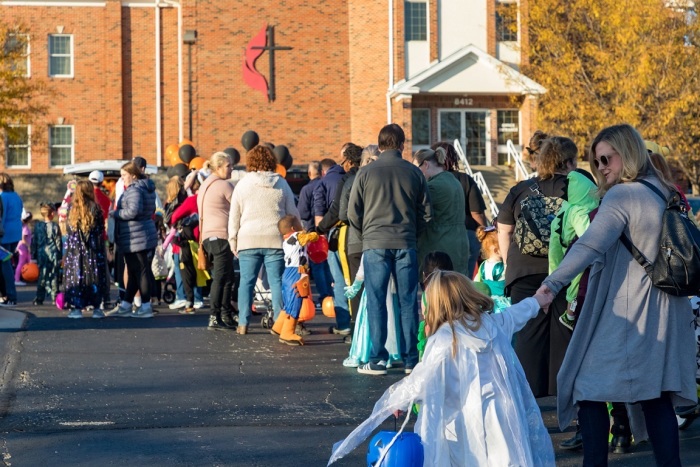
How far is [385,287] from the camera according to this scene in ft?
31.2

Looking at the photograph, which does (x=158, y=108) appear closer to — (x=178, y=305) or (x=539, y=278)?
(x=178, y=305)

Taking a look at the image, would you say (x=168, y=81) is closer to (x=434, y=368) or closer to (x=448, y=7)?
(x=448, y=7)

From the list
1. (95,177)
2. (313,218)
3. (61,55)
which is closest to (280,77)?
(61,55)

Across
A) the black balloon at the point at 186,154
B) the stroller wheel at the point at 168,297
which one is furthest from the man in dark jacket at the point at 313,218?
the black balloon at the point at 186,154

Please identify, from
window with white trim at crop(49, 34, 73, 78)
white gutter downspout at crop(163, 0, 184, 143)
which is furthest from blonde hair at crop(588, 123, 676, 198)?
window with white trim at crop(49, 34, 73, 78)

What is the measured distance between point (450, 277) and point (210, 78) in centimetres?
3369

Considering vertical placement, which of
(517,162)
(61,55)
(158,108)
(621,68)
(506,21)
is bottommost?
(517,162)

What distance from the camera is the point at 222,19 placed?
3844cm

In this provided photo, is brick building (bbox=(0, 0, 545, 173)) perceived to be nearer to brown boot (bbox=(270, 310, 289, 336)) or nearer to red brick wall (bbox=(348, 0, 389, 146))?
red brick wall (bbox=(348, 0, 389, 146))

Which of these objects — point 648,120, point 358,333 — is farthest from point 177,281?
point 648,120

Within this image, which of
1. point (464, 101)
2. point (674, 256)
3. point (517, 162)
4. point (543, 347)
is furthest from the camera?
point (464, 101)

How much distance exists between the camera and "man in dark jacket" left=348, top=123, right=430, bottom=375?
945cm

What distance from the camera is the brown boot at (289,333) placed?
1147 cm

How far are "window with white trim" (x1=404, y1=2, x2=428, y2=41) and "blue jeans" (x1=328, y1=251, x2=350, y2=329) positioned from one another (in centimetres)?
2502
